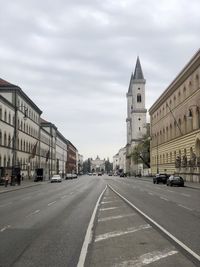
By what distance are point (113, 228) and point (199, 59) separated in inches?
1995

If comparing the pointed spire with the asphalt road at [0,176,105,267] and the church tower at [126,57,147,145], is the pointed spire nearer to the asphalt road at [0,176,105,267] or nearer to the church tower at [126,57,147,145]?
the church tower at [126,57,147,145]

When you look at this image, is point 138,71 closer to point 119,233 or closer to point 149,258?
point 119,233

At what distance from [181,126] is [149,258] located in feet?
228

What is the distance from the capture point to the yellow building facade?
65375 millimetres

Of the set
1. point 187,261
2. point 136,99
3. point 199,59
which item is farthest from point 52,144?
point 187,261

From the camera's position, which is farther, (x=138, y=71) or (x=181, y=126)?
(x=138, y=71)

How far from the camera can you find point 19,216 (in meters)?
18.4

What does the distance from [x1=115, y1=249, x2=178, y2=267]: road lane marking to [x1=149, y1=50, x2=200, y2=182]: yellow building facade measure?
52.8 meters

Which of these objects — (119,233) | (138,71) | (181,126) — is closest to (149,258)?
(119,233)

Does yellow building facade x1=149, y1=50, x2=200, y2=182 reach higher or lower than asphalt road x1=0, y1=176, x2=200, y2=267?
higher

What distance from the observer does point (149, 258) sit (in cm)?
924

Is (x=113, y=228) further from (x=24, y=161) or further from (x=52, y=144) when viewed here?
(x=52, y=144)

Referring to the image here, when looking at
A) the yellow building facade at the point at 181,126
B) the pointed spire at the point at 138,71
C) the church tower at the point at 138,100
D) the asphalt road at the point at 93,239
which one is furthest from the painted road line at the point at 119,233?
the pointed spire at the point at 138,71

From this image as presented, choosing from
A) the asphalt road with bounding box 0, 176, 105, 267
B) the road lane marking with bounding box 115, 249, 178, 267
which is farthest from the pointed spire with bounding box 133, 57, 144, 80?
the road lane marking with bounding box 115, 249, 178, 267
